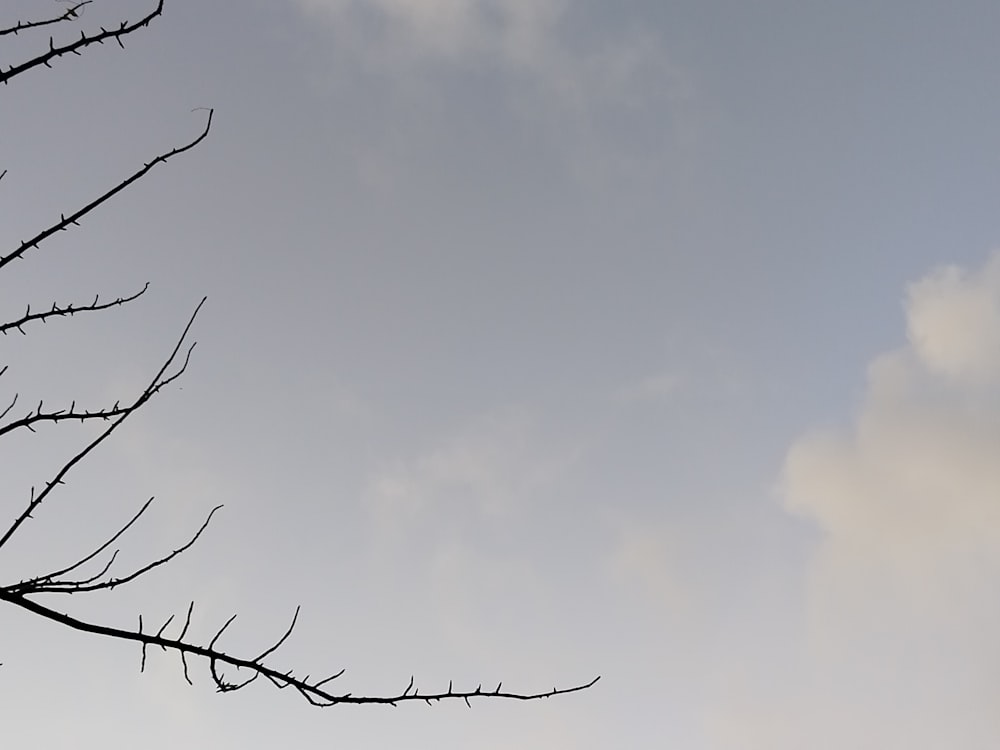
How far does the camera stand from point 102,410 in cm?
367

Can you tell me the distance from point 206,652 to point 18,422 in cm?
134

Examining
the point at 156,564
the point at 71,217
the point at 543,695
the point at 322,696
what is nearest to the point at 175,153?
the point at 71,217

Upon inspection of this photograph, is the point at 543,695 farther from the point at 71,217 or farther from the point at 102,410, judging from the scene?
the point at 71,217

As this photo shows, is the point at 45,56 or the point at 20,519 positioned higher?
the point at 45,56

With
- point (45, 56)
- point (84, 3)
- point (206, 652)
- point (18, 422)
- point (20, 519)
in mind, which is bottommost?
point (206, 652)

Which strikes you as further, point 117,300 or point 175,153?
point 117,300

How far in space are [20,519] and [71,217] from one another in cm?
130

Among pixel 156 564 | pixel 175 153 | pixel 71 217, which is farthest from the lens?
pixel 156 564

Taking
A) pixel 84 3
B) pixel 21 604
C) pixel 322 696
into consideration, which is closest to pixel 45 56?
pixel 84 3

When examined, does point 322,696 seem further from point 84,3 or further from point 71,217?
point 84,3

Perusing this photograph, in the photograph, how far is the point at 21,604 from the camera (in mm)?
3279

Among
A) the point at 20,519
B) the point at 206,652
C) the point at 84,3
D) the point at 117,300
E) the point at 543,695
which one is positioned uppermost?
the point at 84,3

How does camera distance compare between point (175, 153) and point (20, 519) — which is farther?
point (175, 153)

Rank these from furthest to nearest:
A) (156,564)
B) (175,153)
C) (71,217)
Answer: (156,564) < (175,153) < (71,217)
